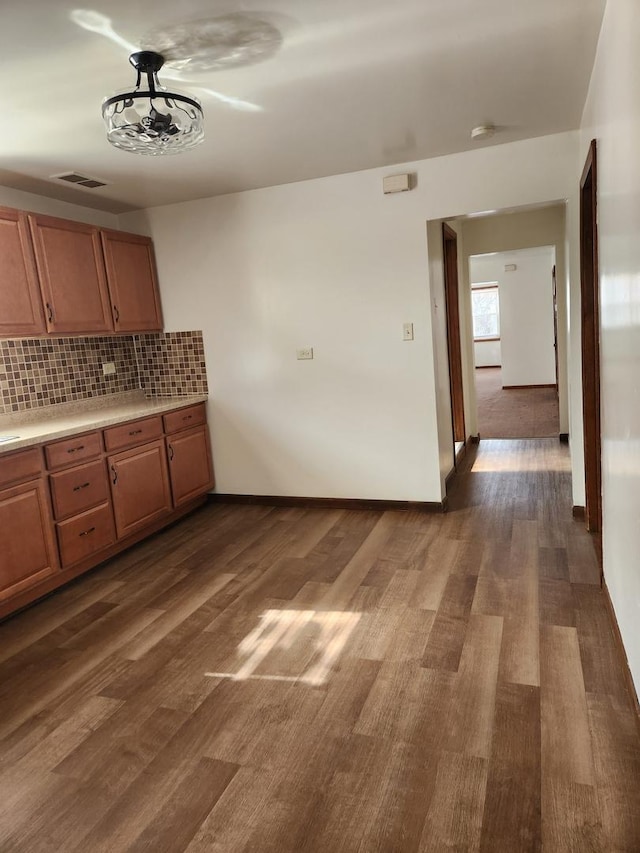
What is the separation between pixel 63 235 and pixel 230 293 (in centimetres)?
121

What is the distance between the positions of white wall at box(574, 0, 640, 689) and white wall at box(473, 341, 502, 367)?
11213 mm

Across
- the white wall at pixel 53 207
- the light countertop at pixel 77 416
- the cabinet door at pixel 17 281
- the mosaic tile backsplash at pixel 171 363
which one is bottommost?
the light countertop at pixel 77 416

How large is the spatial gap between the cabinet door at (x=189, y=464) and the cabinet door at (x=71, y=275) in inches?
37.4

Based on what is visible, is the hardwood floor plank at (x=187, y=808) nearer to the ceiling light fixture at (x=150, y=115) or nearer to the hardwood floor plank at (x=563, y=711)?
the hardwood floor plank at (x=563, y=711)

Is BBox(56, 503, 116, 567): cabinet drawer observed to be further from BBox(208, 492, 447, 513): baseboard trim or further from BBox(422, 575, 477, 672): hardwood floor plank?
BBox(422, 575, 477, 672): hardwood floor plank

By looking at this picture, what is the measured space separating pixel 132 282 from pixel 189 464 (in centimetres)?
139

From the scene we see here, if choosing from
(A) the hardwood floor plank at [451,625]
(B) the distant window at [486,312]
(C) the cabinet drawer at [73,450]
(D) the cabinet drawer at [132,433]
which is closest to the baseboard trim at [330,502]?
(D) the cabinet drawer at [132,433]

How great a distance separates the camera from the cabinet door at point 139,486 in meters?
3.70

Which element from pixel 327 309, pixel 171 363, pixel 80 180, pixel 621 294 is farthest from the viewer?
pixel 171 363

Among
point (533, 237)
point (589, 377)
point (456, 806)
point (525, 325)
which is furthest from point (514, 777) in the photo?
point (525, 325)

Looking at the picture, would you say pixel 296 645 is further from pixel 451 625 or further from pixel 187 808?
pixel 187 808

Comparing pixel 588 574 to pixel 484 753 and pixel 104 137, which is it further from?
pixel 104 137

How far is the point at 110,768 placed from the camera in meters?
1.89

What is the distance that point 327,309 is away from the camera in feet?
13.8
